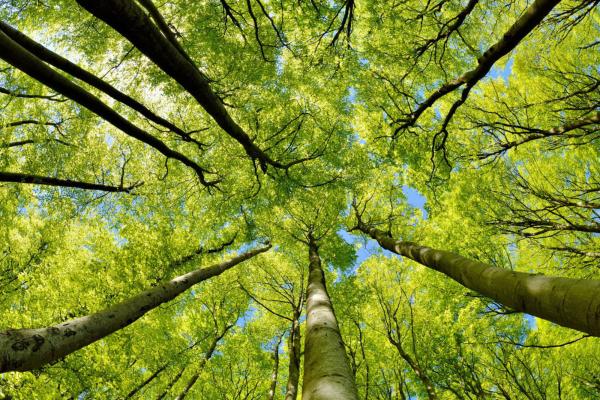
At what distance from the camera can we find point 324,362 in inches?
90.6

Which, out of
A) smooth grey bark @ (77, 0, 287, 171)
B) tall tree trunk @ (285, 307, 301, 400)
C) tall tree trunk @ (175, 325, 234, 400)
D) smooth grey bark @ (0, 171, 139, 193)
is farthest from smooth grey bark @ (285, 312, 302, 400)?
smooth grey bark @ (0, 171, 139, 193)

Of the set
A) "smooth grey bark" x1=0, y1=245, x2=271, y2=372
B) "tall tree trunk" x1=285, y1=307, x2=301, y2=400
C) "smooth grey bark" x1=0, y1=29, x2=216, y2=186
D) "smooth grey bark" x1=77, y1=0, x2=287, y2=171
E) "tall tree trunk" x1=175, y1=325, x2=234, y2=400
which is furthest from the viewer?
"tall tree trunk" x1=175, y1=325, x2=234, y2=400

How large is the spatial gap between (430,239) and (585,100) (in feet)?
18.5

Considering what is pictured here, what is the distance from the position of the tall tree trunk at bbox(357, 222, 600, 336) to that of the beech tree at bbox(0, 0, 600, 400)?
10 cm

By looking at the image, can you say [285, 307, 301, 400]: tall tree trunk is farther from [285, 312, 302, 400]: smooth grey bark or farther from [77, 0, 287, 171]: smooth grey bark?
[77, 0, 287, 171]: smooth grey bark

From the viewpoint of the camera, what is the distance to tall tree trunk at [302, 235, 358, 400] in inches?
72.4

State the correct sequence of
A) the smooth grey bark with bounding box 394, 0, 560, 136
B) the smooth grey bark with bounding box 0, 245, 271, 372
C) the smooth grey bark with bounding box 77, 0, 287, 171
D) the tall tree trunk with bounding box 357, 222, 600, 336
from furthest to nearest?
1. the smooth grey bark with bounding box 394, 0, 560, 136
2. the smooth grey bark with bounding box 77, 0, 287, 171
3. the smooth grey bark with bounding box 0, 245, 271, 372
4. the tall tree trunk with bounding box 357, 222, 600, 336

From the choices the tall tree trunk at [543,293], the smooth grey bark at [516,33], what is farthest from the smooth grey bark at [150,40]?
the tall tree trunk at [543,293]

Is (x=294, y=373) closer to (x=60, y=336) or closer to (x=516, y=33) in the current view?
(x=60, y=336)

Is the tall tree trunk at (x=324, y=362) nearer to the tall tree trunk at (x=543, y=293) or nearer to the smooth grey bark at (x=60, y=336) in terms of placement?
the tall tree trunk at (x=543, y=293)

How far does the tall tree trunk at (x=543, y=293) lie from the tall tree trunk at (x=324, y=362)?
1.29 meters

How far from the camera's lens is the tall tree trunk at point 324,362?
1.84m

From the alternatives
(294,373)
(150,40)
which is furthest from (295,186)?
(150,40)

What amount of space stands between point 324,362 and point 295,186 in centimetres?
467
